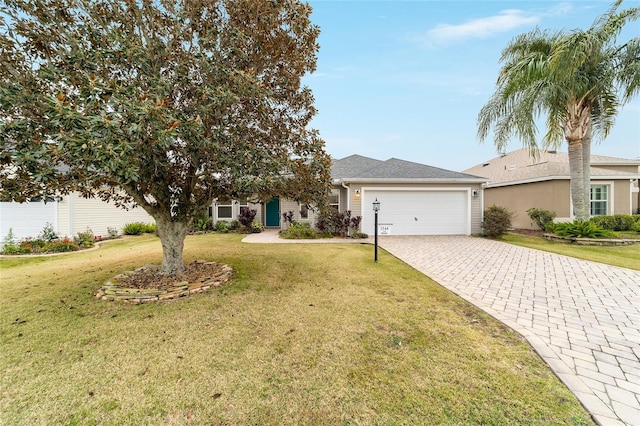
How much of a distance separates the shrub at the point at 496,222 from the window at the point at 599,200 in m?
6.22

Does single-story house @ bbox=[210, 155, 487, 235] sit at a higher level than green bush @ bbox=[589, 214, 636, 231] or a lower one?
higher

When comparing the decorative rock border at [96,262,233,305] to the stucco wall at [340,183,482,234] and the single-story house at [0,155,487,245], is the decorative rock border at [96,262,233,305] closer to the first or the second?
the single-story house at [0,155,487,245]

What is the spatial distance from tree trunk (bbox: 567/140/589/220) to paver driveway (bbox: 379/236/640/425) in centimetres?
460

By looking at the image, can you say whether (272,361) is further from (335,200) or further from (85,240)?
(85,240)

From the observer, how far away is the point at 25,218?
34.6 ft

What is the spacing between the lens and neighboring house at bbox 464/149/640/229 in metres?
12.7

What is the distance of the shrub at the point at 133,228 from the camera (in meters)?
13.3

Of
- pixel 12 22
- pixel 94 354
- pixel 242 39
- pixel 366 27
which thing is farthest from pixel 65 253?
pixel 366 27

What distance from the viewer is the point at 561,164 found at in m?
14.1

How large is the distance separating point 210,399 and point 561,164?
62.8 ft

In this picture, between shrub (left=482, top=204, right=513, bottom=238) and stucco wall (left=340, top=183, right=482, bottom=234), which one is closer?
shrub (left=482, top=204, right=513, bottom=238)

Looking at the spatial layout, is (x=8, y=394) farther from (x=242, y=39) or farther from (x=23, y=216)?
(x=23, y=216)

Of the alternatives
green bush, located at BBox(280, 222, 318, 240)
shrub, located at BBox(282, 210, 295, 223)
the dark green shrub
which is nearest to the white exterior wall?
shrub, located at BBox(282, 210, 295, 223)

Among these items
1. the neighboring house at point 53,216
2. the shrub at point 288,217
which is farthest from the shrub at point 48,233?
the shrub at point 288,217
